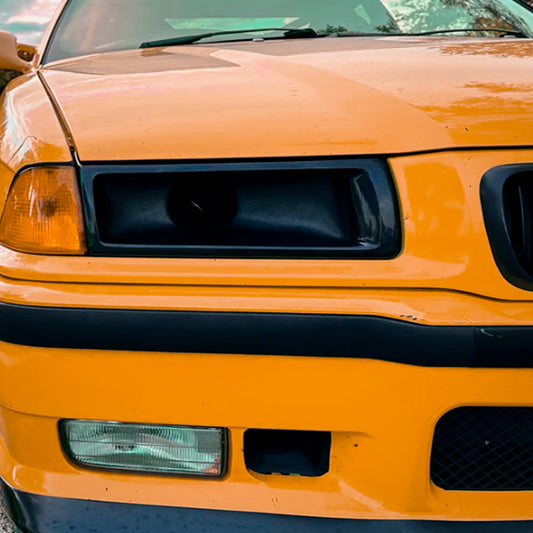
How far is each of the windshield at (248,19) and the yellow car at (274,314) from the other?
103 cm

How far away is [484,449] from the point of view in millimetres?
1258

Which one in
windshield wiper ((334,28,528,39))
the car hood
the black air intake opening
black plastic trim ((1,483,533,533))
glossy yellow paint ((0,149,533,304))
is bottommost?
black plastic trim ((1,483,533,533))

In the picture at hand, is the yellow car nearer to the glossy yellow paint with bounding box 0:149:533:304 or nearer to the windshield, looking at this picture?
the glossy yellow paint with bounding box 0:149:533:304

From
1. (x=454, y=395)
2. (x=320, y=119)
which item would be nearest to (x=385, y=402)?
(x=454, y=395)

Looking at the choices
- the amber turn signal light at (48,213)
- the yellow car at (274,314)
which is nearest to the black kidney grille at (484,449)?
the yellow car at (274,314)

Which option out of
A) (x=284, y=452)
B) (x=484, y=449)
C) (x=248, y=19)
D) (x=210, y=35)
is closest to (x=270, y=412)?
(x=284, y=452)

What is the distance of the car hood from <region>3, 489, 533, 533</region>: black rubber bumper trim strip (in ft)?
2.07

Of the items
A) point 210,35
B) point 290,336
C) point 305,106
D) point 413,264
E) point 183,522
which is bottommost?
point 183,522

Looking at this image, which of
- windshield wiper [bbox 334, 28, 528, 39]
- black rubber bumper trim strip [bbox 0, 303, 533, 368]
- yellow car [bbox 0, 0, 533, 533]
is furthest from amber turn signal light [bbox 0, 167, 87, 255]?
windshield wiper [bbox 334, 28, 528, 39]

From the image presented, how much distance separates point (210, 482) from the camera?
123cm

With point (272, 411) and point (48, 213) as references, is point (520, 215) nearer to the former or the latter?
point (272, 411)

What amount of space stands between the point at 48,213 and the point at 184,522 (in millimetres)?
609

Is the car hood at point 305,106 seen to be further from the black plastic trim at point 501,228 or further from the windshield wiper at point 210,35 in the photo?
the windshield wiper at point 210,35

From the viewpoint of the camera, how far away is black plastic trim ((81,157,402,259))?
1188mm
